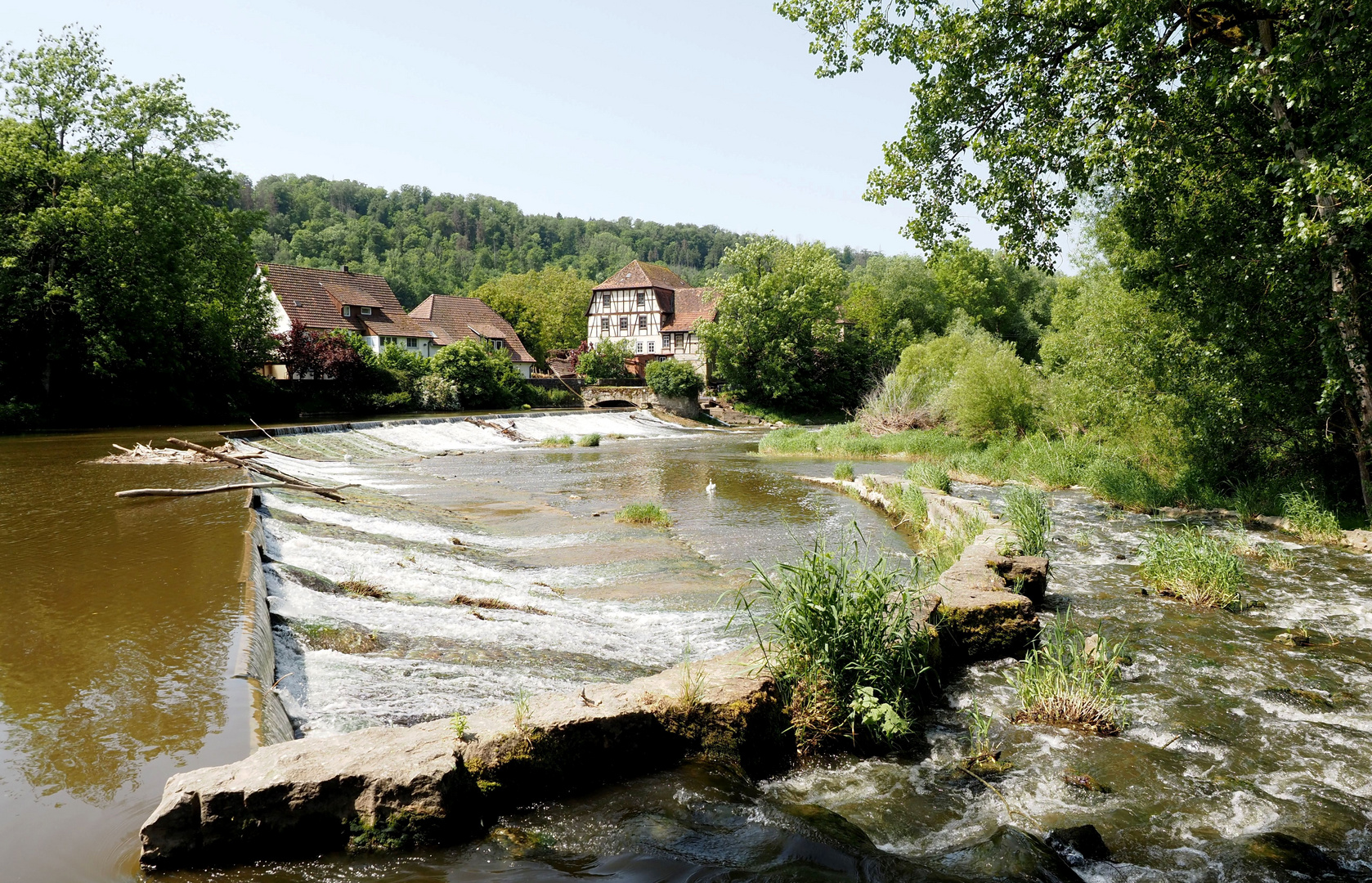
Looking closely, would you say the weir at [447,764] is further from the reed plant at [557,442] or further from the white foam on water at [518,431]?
the reed plant at [557,442]

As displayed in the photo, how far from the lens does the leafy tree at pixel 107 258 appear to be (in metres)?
28.2

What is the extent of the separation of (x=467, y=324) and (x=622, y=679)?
70805 mm

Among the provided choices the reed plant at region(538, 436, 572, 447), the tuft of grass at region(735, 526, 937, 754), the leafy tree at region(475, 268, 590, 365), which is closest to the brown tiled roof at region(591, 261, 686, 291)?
the leafy tree at region(475, 268, 590, 365)

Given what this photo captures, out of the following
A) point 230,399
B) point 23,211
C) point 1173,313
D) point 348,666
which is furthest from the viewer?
point 230,399

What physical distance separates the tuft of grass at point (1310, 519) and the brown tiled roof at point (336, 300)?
51.8 meters

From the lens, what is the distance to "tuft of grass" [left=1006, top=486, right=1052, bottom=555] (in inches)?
400

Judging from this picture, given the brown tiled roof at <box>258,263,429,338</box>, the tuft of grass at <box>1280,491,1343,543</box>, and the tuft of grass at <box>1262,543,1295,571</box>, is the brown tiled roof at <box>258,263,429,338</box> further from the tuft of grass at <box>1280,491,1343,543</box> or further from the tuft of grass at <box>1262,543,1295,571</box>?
the tuft of grass at <box>1262,543,1295,571</box>

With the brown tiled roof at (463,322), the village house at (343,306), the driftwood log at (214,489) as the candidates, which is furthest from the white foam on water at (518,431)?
the brown tiled roof at (463,322)

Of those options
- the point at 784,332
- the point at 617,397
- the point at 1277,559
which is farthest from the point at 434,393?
the point at 1277,559

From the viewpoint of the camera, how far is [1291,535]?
11.9 m

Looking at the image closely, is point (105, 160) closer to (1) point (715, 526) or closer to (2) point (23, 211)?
(2) point (23, 211)

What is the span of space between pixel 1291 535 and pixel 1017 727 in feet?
30.8

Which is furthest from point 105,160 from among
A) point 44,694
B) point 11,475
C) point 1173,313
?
point 1173,313

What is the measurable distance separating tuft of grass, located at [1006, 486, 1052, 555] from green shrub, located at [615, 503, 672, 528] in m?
6.13
